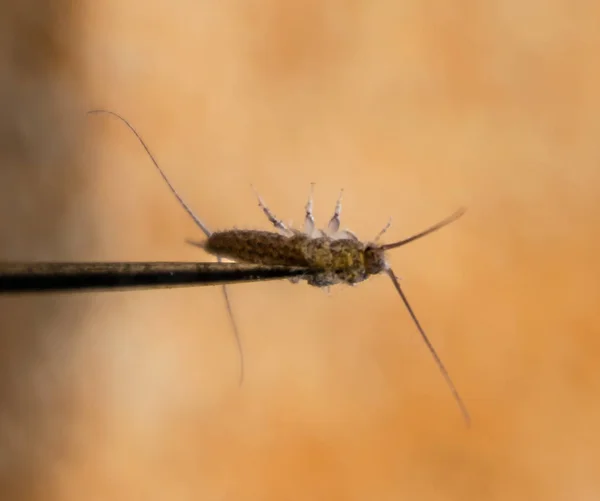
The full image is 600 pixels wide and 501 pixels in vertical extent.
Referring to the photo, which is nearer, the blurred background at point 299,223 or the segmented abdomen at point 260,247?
the segmented abdomen at point 260,247

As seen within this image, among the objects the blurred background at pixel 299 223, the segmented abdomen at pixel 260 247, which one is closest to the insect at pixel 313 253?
the segmented abdomen at pixel 260 247

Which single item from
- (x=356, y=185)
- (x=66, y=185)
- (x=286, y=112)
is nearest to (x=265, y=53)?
(x=286, y=112)

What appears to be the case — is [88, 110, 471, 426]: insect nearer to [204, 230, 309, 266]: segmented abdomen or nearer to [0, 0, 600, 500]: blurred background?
[204, 230, 309, 266]: segmented abdomen

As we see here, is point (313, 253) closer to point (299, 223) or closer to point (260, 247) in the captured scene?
point (260, 247)

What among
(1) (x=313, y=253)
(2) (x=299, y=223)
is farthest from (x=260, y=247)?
(2) (x=299, y=223)

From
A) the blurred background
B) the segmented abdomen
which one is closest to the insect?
the segmented abdomen

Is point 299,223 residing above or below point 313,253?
above

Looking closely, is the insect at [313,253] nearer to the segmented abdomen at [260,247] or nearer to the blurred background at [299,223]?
the segmented abdomen at [260,247]
